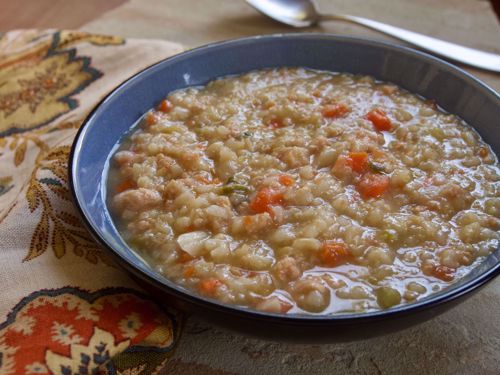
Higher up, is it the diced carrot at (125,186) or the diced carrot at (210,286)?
the diced carrot at (210,286)

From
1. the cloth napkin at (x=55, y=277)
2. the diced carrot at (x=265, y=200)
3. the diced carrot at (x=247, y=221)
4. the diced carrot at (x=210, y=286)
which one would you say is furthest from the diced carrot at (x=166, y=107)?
the diced carrot at (x=210, y=286)

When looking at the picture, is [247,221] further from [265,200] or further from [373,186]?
[373,186]

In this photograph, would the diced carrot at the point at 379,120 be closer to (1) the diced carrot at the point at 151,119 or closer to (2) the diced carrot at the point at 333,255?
(2) the diced carrot at the point at 333,255

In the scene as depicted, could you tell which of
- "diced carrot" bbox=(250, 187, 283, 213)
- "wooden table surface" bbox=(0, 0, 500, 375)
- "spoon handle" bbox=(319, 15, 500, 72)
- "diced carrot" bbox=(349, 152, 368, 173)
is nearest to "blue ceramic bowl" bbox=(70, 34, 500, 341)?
"wooden table surface" bbox=(0, 0, 500, 375)

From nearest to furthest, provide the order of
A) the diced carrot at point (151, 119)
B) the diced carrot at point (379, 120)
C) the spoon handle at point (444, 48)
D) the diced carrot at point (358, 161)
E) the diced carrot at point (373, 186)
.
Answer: the diced carrot at point (373, 186), the diced carrot at point (358, 161), the diced carrot at point (379, 120), the diced carrot at point (151, 119), the spoon handle at point (444, 48)

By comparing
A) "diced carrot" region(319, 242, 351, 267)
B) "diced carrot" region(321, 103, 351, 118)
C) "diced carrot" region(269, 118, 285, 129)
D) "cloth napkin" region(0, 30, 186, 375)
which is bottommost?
"cloth napkin" region(0, 30, 186, 375)

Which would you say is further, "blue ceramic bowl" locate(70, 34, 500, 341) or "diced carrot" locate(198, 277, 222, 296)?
"diced carrot" locate(198, 277, 222, 296)

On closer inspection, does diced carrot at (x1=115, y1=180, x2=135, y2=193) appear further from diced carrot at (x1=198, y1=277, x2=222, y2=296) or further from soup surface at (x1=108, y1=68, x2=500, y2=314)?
diced carrot at (x1=198, y1=277, x2=222, y2=296)
